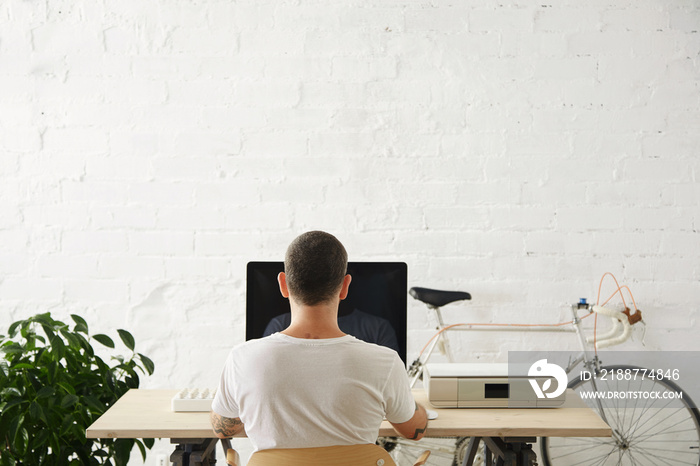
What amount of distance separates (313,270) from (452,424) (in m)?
0.61

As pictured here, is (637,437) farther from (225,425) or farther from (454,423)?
(225,425)

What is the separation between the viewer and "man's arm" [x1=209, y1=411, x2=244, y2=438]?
1.53 metres

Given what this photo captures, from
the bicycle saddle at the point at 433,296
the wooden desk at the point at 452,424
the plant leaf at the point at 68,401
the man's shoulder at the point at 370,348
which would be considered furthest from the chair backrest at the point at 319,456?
the bicycle saddle at the point at 433,296

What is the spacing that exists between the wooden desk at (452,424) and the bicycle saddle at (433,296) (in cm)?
64

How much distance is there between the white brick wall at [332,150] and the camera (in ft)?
8.45

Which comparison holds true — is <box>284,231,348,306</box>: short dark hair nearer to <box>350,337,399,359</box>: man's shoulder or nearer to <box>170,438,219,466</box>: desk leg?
<box>350,337,399,359</box>: man's shoulder

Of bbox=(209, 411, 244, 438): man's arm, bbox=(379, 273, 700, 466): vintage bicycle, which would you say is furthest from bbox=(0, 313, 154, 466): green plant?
bbox=(379, 273, 700, 466): vintage bicycle

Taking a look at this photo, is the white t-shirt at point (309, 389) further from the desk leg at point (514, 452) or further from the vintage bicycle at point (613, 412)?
the vintage bicycle at point (613, 412)

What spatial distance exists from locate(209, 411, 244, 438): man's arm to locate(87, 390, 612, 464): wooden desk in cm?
10

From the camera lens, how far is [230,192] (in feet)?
8.48

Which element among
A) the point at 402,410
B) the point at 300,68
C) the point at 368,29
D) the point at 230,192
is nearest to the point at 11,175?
the point at 230,192

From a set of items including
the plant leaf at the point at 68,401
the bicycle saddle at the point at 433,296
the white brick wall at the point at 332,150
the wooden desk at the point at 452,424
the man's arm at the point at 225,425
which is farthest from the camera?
the white brick wall at the point at 332,150

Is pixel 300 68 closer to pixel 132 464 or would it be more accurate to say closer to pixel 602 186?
pixel 602 186

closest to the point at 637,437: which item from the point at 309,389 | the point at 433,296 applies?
the point at 433,296
